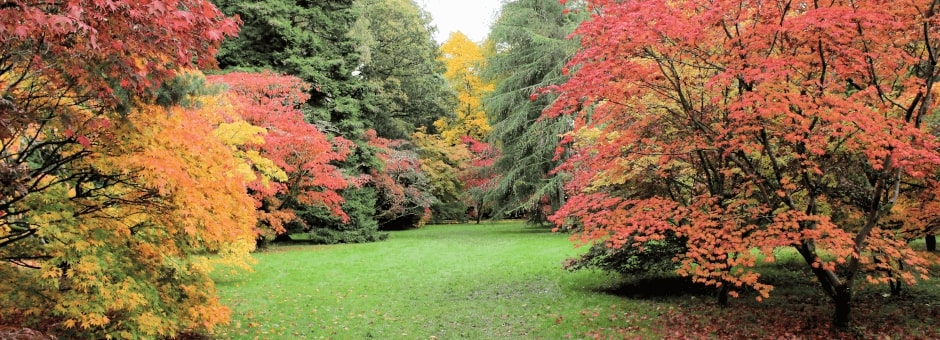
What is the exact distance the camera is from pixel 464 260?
51.0 ft

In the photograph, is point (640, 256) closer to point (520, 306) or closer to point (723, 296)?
point (723, 296)

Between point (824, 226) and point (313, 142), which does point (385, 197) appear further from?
point (824, 226)

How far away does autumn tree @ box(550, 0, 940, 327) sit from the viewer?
19.0 feet

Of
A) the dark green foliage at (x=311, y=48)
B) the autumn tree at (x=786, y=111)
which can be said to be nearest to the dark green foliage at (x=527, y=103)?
the dark green foliage at (x=311, y=48)

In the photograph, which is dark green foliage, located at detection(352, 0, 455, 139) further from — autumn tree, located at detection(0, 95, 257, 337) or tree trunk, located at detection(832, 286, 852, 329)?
tree trunk, located at detection(832, 286, 852, 329)

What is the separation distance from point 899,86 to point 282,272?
41.0 feet

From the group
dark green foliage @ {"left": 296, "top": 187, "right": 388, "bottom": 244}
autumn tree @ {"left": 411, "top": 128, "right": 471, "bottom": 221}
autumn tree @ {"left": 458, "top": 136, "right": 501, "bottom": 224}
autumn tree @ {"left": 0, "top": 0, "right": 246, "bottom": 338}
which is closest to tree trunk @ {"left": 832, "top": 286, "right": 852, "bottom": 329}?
autumn tree @ {"left": 0, "top": 0, "right": 246, "bottom": 338}

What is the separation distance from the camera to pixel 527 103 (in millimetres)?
22953

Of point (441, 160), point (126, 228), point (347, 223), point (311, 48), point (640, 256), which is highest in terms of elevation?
point (311, 48)

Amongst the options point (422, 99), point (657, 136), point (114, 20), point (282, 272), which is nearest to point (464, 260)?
point (282, 272)

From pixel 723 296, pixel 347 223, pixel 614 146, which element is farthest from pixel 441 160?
pixel 614 146

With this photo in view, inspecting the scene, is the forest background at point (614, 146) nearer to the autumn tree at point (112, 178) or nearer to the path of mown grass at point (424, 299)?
the autumn tree at point (112, 178)

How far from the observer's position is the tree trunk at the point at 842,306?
22.4ft

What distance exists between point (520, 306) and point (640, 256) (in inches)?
94.4
